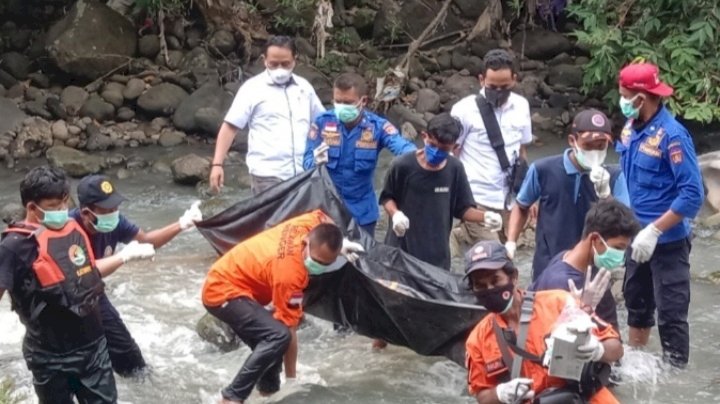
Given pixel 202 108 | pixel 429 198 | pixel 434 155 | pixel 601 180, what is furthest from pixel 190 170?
pixel 601 180

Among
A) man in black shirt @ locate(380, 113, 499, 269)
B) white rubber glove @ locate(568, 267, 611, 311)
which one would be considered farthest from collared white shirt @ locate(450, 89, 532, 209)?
white rubber glove @ locate(568, 267, 611, 311)

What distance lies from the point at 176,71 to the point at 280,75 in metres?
8.67

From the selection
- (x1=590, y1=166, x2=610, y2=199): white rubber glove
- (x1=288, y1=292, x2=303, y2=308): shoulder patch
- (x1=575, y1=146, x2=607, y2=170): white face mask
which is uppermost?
(x1=575, y1=146, x2=607, y2=170): white face mask

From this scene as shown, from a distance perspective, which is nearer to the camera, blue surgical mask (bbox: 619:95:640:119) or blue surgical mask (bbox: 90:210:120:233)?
blue surgical mask (bbox: 90:210:120:233)

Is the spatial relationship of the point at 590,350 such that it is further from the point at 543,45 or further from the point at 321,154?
the point at 543,45

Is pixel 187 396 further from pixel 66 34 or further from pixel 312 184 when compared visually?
pixel 66 34

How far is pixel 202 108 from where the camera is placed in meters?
14.4

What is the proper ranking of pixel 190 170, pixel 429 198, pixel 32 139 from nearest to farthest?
1. pixel 429 198
2. pixel 190 170
3. pixel 32 139

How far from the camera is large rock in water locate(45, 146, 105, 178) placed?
12.6 metres

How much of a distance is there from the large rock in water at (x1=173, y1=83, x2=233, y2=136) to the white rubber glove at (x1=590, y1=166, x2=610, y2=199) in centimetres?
925

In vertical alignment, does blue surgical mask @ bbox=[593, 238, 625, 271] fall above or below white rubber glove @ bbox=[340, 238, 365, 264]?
above

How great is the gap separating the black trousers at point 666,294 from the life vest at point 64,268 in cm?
303

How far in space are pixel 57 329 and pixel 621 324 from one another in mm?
4069

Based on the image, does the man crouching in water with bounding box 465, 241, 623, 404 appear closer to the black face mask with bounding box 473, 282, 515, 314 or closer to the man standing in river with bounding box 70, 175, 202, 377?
the black face mask with bounding box 473, 282, 515, 314
